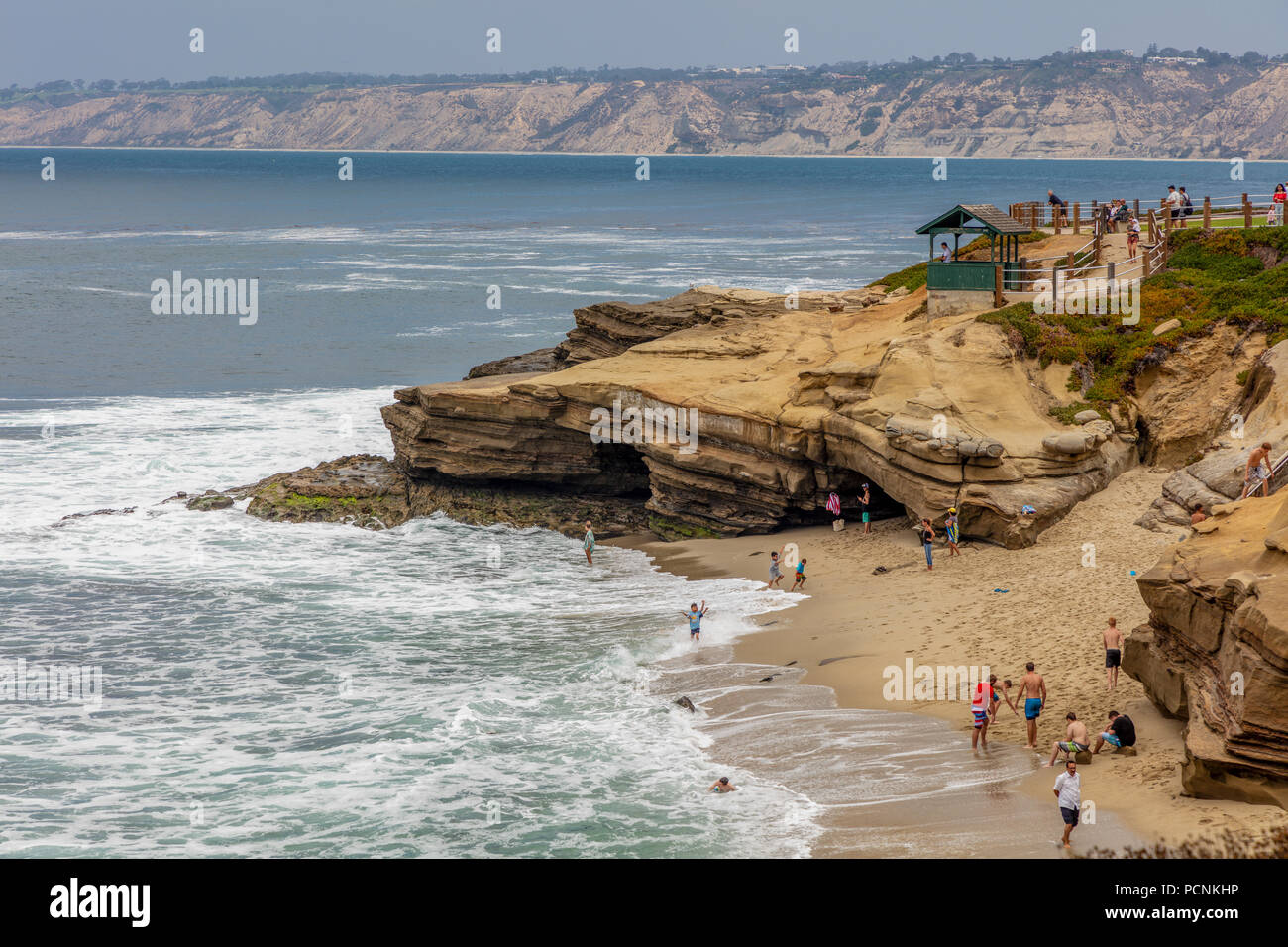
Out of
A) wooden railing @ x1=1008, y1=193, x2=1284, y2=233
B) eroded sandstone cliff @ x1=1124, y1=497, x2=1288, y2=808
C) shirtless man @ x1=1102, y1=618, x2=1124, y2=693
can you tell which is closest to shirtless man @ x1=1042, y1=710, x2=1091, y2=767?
eroded sandstone cliff @ x1=1124, y1=497, x2=1288, y2=808

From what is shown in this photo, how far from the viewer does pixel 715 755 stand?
1828 cm

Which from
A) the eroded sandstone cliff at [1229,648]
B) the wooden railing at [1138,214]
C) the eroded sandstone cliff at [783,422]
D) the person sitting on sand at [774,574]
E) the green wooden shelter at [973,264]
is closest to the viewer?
the eroded sandstone cliff at [1229,648]

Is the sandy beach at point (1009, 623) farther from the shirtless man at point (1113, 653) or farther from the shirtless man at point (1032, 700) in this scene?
the shirtless man at point (1032, 700)

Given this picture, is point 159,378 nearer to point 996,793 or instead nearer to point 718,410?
point 718,410

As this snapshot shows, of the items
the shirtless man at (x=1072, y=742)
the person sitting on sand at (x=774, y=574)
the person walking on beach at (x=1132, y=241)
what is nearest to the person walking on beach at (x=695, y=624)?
the person sitting on sand at (x=774, y=574)

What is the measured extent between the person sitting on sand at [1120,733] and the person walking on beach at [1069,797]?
225 centimetres

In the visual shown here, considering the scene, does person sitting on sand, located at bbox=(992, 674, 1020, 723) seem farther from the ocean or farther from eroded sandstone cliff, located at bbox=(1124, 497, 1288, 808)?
eroded sandstone cliff, located at bbox=(1124, 497, 1288, 808)

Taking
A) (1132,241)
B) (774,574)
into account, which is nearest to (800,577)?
(774,574)

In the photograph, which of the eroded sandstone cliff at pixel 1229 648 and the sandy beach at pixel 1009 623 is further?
the sandy beach at pixel 1009 623

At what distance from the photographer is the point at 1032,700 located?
1720 cm

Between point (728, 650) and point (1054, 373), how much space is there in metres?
11.1

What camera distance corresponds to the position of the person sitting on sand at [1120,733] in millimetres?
16203

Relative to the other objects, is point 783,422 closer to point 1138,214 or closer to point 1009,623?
point 1009,623

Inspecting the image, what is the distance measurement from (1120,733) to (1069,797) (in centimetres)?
259
